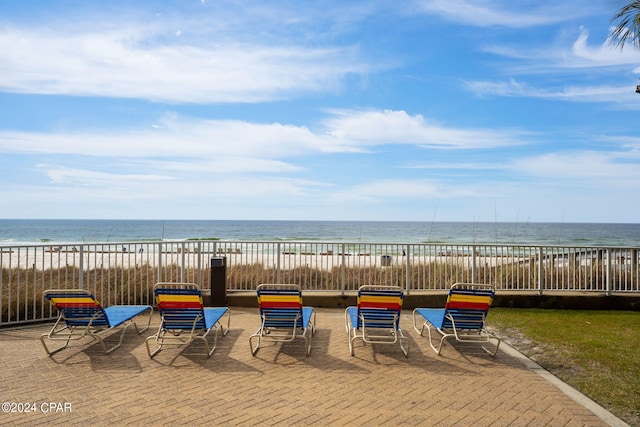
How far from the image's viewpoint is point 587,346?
20.1ft

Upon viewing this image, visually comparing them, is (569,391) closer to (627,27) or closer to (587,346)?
(587,346)

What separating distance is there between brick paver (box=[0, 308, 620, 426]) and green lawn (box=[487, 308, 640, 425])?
0.45 meters

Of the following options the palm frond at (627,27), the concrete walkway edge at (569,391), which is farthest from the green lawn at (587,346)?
the palm frond at (627,27)

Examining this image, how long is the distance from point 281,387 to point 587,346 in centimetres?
478

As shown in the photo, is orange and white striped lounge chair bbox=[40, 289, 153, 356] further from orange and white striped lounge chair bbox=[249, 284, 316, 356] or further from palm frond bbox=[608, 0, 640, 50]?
palm frond bbox=[608, 0, 640, 50]

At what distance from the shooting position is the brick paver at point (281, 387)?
370 cm

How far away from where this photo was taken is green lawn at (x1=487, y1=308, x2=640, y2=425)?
437 cm

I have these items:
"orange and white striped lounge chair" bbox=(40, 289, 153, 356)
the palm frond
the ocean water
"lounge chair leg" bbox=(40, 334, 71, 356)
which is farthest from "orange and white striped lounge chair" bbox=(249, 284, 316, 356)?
the ocean water

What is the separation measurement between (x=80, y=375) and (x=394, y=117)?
15435 millimetres

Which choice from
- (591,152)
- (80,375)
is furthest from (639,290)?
(591,152)

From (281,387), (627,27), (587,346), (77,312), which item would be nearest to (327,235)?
(587,346)

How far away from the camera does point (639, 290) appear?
9.38m

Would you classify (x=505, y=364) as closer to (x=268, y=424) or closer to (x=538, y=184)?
(x=268, y=424)

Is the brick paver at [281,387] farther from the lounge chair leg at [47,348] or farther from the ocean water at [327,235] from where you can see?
the ocean water at [327,235]
